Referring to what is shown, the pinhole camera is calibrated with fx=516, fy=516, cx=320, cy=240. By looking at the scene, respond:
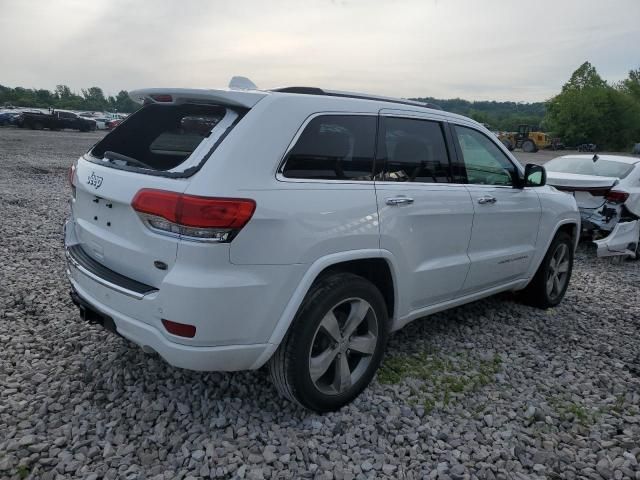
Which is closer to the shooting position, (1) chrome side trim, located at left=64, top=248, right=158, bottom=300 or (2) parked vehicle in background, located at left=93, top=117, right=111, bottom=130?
(1) chrome side trim, located at left=64, top=248, right=158, bottom=300

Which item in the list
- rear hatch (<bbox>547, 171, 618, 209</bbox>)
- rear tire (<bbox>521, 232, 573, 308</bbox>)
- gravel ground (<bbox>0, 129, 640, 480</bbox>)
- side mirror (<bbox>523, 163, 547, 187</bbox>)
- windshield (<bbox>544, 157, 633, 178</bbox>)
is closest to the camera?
gravel ground (<bbox>0, 129, 640, 480</bbox>)

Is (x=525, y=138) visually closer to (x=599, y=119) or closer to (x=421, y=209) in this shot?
(x=599, y=119)

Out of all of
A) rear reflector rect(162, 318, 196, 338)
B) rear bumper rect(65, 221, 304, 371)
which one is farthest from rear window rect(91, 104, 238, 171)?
rear reflector rect(162, 318, 196, 338)

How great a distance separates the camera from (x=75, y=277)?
3062mm

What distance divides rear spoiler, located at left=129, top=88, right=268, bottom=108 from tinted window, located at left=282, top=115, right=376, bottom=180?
12.9 inches

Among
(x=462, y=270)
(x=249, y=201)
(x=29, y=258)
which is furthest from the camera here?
(x=29, y=258)

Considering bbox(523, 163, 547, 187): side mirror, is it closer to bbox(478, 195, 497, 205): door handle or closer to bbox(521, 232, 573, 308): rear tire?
bbox(478, 195, 497, 205): door handle

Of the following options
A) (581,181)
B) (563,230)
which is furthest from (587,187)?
(563,230)

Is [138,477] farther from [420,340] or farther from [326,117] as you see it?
[420,340]

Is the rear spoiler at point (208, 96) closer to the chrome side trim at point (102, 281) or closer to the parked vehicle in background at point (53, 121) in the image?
the chrome side trim at point (102, 281)

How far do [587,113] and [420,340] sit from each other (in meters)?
66.9

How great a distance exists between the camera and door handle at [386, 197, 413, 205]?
3.10 meters

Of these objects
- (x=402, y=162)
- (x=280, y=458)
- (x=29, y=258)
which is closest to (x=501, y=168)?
(x=402, y=162)

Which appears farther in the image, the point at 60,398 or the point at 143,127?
the point at 143,127
